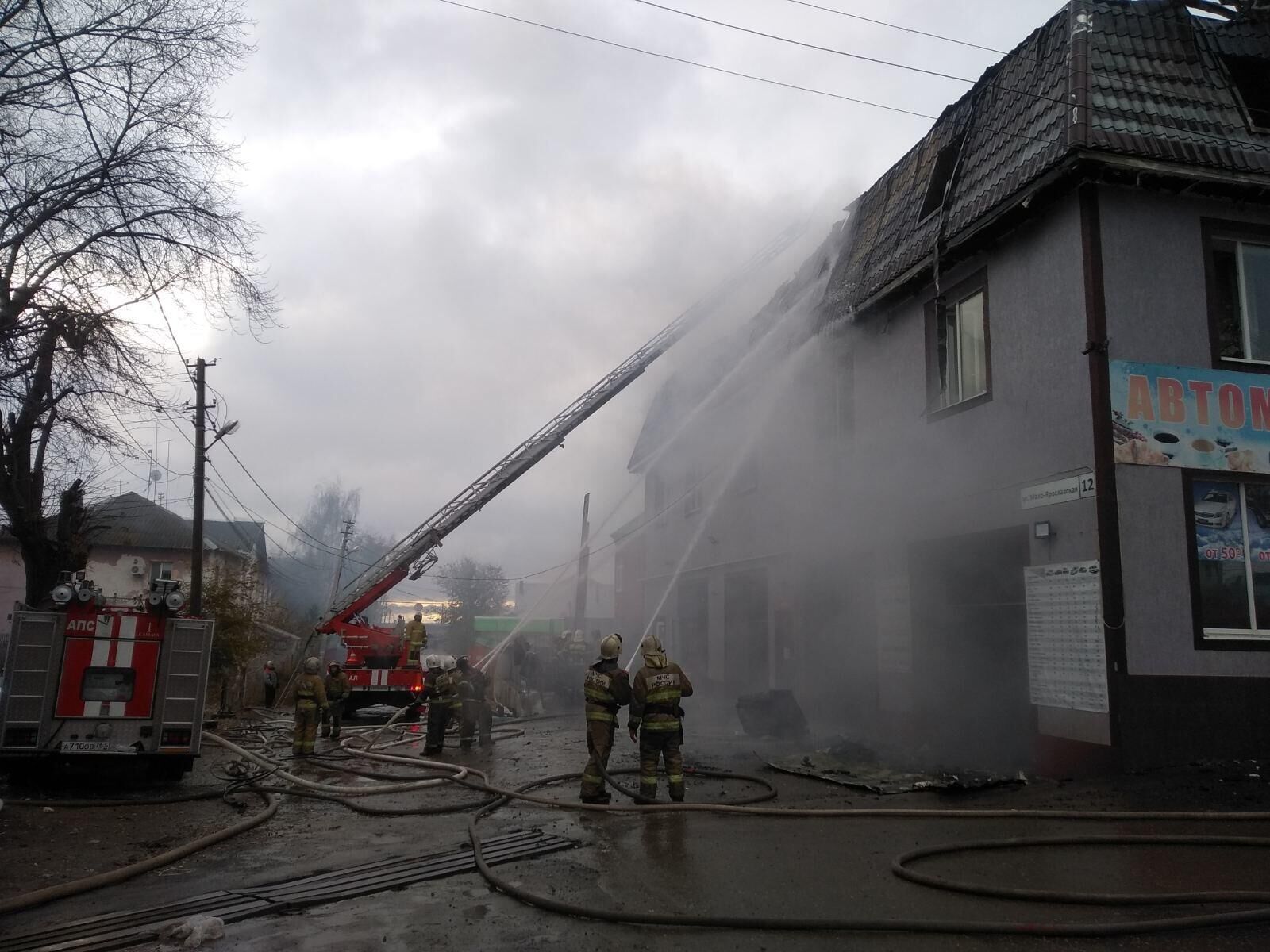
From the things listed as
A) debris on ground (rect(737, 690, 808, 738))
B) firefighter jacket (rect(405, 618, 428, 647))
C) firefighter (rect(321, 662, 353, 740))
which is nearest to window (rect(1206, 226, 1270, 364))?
debris on ground (rect(737, 690, 808, 738))

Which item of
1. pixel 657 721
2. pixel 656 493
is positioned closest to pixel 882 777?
pixel 657 721

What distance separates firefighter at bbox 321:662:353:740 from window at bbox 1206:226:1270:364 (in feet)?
45.4

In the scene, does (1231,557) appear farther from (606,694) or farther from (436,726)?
(436,726)

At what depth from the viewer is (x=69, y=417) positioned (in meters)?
10.5

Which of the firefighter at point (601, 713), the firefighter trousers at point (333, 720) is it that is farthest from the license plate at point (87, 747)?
the firefighter trousers at point (333, 720)

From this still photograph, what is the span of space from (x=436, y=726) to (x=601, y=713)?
5.10m

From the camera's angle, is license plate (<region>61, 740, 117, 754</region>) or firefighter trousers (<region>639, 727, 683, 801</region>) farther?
license plate (<region>61, 740, 117, 754</region>)

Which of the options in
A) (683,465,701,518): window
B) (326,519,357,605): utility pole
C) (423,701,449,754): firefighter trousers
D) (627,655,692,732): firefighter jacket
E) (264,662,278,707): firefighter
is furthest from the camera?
(326,519,357,605): utility pole

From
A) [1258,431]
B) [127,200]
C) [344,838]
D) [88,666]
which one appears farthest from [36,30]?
[1258,431]

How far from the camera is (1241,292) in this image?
32.1 feet

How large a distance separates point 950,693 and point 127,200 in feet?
38.5

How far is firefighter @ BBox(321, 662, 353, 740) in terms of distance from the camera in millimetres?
15344

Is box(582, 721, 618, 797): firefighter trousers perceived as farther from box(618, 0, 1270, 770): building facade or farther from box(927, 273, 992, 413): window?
box(927, 273, 992, 413): window

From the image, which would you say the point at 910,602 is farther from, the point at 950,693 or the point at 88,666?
the point at 88,666
